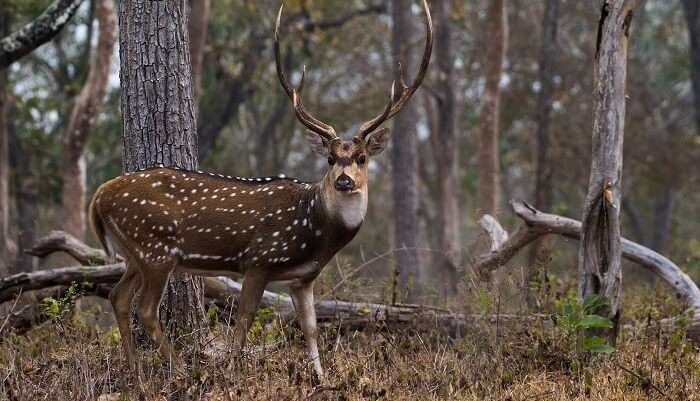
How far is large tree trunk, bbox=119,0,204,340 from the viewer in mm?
8141

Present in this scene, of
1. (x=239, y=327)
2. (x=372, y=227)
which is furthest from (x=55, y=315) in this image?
(x=372, y=227)

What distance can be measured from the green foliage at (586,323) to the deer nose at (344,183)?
2.03 metres

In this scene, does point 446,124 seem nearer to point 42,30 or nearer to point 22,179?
point 22,179

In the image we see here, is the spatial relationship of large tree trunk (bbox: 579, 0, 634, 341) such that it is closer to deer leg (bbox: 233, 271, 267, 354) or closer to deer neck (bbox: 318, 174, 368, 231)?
deer neck (bbox: 318, 174, 368, 231)

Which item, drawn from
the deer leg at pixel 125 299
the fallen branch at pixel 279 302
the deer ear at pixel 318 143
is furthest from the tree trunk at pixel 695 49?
the deer leg at pixel 125 299

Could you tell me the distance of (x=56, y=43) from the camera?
25.1m

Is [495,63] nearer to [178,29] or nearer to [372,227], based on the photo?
[178,29]

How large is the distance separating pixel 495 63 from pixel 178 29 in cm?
973

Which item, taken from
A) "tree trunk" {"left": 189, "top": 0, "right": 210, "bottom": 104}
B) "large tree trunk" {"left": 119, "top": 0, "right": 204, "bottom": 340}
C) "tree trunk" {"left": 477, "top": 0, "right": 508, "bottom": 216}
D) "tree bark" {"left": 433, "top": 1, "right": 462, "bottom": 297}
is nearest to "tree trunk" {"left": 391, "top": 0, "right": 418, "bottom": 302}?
"tree trunk" {"left": 477, "top": 0, "right": 508, "bottom": 216}

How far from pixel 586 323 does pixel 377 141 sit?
2.11 meters

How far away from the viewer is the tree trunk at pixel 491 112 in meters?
16.9

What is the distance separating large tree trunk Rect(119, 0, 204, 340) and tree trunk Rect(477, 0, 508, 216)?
937cm

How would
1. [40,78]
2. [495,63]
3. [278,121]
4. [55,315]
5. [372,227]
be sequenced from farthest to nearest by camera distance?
Result: [372,227]
[278,121]
[40,78]
[495,63]
[55,315]

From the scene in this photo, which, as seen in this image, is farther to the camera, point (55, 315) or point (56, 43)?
point (56, 43)
